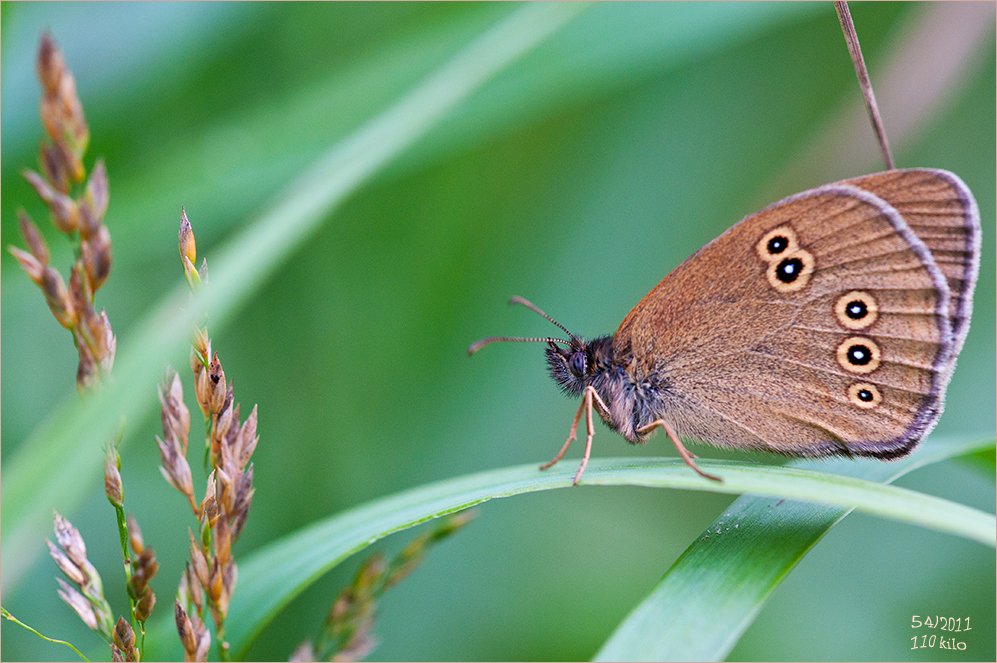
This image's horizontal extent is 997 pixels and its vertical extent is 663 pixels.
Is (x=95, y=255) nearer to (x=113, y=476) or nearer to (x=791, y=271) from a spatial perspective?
(x=113, y=476)

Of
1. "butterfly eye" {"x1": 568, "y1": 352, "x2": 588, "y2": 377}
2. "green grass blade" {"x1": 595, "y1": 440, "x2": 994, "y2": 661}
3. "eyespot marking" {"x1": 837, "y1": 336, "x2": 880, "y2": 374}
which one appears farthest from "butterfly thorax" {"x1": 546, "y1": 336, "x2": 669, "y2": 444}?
"green grass blade" {"x1": 595, "y1": 440, "x2": 994, "y2": 661}

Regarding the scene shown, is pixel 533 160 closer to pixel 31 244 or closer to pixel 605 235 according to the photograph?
pixel 605 235

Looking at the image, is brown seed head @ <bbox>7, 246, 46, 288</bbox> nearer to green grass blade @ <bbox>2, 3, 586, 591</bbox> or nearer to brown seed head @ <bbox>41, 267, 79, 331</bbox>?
brown seed head @ <bbox>41, 267, 79, 331</bbox>

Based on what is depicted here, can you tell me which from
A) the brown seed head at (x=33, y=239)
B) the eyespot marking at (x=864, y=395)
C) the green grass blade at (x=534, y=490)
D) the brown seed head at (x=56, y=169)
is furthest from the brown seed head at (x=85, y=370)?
the eyespot marking at (x=864, y=395)

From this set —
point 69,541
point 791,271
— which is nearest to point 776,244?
point 791,271

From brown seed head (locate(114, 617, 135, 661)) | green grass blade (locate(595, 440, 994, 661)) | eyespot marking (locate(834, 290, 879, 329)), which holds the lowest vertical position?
green grass blade (locate(595, 440, 994, 661))

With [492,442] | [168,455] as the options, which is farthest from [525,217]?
[168,455]
